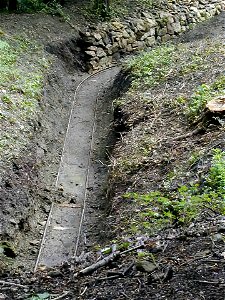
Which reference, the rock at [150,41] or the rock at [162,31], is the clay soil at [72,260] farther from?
the rock at [162,31]

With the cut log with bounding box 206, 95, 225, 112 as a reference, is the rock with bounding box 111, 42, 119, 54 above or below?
below

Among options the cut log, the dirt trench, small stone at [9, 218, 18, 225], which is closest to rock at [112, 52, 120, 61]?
Result: the dirt trench

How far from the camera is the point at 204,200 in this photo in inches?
257

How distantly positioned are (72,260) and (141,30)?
Result: 16.6 m

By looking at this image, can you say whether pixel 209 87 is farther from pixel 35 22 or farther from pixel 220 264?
pixel 35 22

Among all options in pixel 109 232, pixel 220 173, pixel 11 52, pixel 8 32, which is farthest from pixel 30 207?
pixel 8 32

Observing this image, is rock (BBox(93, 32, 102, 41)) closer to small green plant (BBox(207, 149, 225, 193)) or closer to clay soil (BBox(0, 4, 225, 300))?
clay soil (BBox(0, 4, 225, 300))

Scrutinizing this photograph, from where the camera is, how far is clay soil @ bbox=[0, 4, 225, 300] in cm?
512

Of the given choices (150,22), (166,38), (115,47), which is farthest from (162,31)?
(115,47)

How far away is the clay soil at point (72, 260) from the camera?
5125 mm

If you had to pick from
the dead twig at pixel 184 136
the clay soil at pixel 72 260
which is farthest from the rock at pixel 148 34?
the dead twig at pixel 184 136

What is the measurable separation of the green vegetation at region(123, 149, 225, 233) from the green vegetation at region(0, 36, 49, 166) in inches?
137

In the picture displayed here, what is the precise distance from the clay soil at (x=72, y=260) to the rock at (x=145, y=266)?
0.18ft

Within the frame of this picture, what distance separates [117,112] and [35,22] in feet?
25.7
